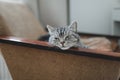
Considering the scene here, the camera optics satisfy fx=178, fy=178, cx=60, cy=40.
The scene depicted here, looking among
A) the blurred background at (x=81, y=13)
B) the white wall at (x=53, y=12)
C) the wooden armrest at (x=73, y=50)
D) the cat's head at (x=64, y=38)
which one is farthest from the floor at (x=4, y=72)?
the white wall at (x=53, y=12)

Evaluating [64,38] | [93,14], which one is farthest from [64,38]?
[93,14]

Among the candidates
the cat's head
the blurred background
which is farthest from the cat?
the blurred background

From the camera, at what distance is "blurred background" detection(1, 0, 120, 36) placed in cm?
196

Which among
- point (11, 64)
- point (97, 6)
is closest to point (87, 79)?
point (11, 64)

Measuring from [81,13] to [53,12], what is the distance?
1.11 ft

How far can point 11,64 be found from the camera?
1.30 metres

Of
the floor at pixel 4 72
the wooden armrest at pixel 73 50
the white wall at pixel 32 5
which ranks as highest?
the white wall at pixel 32 5

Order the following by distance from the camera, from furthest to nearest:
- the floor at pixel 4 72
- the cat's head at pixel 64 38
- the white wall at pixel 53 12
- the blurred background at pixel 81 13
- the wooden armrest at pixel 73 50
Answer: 1. the white wall at pixel 53 12
2. the blurred background at pixel 81 13
3. the floor at pixel 4 72
4. the cat's head at pixel 64 38
5. the wooden armrest at pixel 73 50

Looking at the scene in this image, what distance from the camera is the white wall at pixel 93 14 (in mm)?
1967

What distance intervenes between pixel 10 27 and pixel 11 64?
29 cm

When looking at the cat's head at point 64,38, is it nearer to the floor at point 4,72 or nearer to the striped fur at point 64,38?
the striped fur at point 64,38

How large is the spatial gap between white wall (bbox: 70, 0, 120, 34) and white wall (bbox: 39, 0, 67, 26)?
0.36ft

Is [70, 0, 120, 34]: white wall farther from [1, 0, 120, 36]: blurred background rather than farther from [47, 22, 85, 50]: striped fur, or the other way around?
[47, 22, 85, 50]: striped fur

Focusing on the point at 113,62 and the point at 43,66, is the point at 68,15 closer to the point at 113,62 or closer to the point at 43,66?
the point at 43,66
